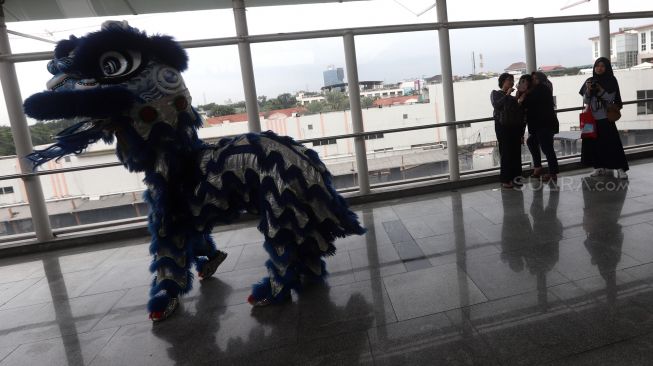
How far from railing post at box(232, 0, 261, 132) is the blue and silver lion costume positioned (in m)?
2.22

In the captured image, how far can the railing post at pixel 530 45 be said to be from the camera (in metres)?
5.57

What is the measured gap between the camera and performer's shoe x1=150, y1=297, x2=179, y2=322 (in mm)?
2605

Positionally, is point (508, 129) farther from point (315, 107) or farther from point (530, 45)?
point (315, 107)

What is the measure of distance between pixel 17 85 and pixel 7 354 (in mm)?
3283

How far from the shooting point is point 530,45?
5605 millimetres

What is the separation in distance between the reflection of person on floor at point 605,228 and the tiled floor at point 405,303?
17 millimetres

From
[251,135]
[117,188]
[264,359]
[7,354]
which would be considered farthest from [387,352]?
[117,188]

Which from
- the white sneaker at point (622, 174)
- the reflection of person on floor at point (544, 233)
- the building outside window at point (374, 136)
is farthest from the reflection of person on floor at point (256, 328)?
the white sneaker at point (622, 174)

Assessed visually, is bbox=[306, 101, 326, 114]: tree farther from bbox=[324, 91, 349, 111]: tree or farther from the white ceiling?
the white ceiling

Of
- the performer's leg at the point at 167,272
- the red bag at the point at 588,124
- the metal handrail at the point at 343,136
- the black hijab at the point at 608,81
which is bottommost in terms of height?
the performer's leg at the point at 167,272

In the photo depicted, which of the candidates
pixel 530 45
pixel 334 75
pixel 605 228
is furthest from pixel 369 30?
pixel 605 228

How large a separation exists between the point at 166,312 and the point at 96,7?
147 inches

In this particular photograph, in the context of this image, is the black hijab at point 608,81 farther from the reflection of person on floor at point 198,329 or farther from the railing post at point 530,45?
the reflection of person on floor at point 198,329

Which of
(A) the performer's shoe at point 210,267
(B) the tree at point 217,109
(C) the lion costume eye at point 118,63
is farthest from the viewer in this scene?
(B) the tree at point 217,109
